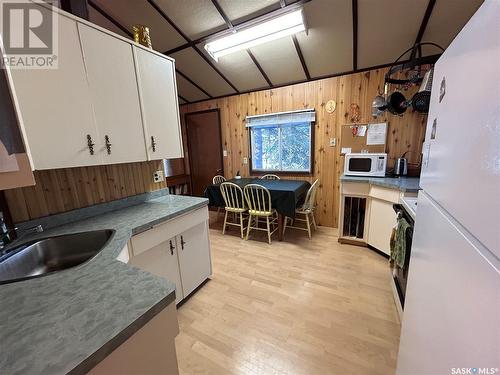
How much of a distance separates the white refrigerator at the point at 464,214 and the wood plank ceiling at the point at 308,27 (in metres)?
1.88

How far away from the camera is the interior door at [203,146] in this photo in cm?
420

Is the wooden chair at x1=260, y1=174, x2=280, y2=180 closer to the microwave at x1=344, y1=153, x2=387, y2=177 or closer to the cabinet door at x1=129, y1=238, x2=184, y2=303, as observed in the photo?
the microwave at x1=344, y1=153, x2=387, y2=177

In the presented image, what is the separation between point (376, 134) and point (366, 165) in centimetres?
56

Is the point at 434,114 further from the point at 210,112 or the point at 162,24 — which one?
the point at 210,112

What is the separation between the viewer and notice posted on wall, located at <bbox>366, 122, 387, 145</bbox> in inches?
112

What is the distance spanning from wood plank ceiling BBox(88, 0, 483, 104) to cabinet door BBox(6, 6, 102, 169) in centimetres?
143

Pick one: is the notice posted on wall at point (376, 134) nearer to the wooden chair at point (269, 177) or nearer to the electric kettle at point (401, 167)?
the electric kettle at point (401, 167)

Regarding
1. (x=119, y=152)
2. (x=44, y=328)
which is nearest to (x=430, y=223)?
(x=44, y=328)

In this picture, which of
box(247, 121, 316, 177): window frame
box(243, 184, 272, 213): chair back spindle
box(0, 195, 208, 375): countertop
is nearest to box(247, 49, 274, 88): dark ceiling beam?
box(247, 121, 316, 177): window frame

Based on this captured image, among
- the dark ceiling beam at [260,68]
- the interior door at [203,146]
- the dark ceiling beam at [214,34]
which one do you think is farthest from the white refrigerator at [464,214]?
the interior door at [203,146]

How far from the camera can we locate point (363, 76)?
2.86 meters

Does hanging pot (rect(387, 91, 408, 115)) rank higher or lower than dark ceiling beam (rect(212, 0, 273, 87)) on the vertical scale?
lower

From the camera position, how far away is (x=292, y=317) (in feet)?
5.45

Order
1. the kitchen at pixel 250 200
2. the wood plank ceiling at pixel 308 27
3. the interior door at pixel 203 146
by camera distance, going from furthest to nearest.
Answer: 1. the interior door at pixel 203 146
2. the wood plank ceiling at pixel 308 27
3. the kitchen at pixel 250 200
